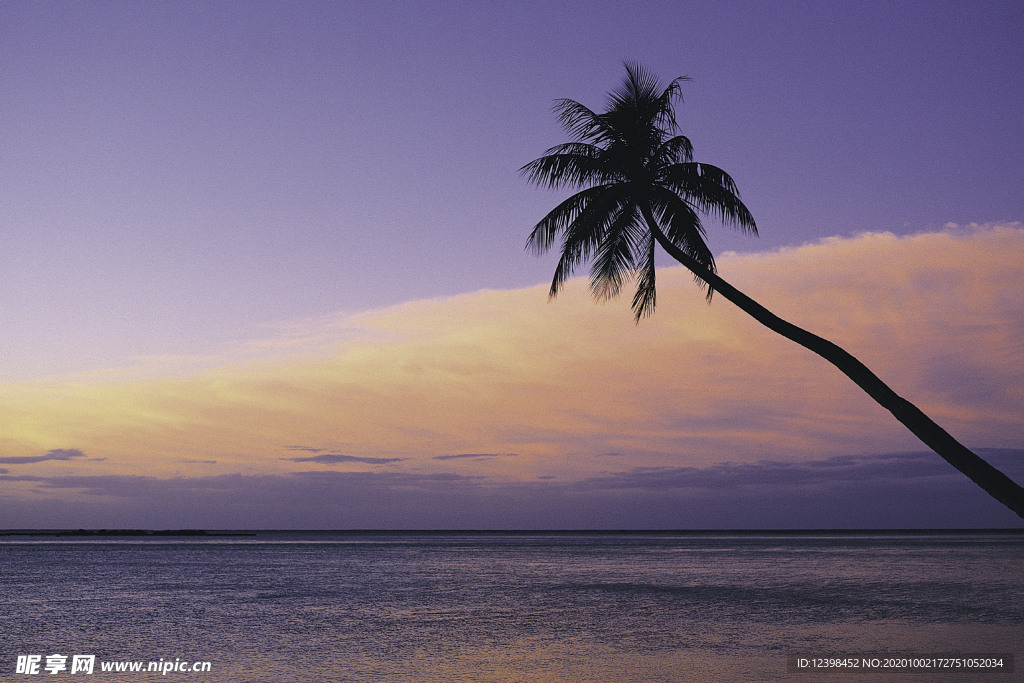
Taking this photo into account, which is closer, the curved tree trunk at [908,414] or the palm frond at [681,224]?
the curved tree trunk at [908,414]

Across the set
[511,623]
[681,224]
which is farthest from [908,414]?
[511,623]

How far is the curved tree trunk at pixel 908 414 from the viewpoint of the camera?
28.3 ft

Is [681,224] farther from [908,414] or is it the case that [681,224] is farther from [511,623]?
[511,623]

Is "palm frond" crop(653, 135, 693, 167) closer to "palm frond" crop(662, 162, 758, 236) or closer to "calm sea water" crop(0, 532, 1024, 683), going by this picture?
"palm frond" crop(662, 162, 758, 236)

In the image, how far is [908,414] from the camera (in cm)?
935

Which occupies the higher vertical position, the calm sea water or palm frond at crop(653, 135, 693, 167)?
palm frond at crop(653, 135, 693, 167)

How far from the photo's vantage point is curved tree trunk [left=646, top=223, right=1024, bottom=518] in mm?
8617

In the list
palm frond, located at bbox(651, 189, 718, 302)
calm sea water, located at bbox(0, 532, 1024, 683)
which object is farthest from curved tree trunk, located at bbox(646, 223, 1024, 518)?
calm sea water, located at bbox(0, 532, 1024, 683)

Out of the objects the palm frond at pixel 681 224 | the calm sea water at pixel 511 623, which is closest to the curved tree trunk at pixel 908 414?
the palm frond at pixel 681 224

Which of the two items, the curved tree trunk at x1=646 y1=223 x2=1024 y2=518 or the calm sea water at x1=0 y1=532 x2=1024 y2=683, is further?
the calm sea water at x1=0 y1=532 x2=1024 y2=683

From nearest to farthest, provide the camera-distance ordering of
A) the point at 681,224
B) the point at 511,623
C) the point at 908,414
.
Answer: the point at 908,414 < the point at 681,224 < the point at 511,623

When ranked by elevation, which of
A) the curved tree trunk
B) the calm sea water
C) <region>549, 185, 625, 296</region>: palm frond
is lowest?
the calm sea water

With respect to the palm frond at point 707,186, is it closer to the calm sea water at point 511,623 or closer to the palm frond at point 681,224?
the palm frond at point 681,224

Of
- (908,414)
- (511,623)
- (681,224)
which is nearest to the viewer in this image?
(908,414)
